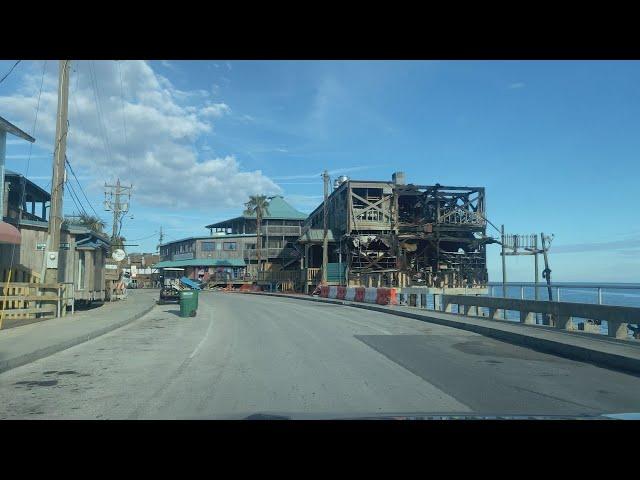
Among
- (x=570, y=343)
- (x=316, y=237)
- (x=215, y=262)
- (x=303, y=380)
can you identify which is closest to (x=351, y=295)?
(x=316, y=237)

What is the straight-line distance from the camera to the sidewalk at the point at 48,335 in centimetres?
1126

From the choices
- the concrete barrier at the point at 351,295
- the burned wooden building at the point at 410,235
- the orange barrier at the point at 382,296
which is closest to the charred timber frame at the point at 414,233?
the burned wooden building at the point at 410,235

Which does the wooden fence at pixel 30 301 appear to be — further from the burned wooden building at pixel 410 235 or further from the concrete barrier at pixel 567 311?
the burned wooden building at pixel 410 235

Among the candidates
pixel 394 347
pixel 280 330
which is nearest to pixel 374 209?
pixel 280 330

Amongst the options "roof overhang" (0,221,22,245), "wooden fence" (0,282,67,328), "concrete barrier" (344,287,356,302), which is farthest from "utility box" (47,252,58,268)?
"concrete barrier" (344,287,356,302)

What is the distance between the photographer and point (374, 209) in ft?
158

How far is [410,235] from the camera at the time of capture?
155 feet

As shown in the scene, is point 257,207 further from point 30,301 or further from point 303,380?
point 303,380

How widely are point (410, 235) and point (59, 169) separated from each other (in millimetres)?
31851

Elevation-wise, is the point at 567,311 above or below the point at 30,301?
Answer: above

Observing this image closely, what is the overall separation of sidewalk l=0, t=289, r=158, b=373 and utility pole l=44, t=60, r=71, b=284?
103 inches

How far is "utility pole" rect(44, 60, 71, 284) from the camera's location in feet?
66.9
